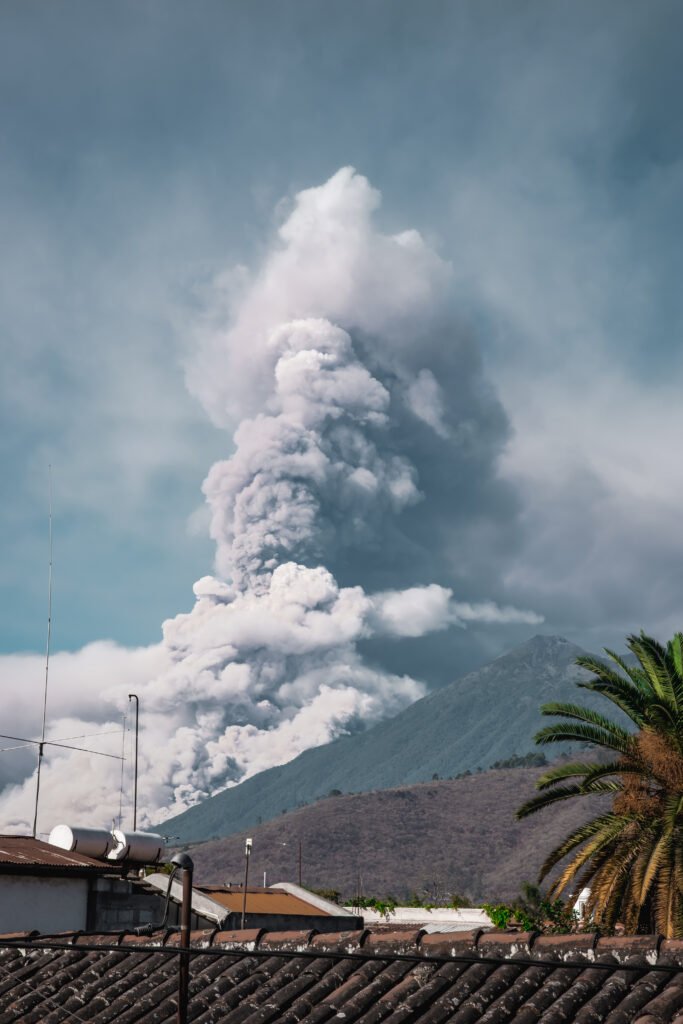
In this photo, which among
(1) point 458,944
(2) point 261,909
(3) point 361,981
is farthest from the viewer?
(2) point 261,909

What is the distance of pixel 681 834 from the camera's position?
23.7 metres

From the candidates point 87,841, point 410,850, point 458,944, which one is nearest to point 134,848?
point 87,841

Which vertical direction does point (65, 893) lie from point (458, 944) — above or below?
above

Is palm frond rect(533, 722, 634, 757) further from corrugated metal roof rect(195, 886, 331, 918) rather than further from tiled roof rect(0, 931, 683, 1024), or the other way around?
tiled roof rect(0, 931, 683, 1024)

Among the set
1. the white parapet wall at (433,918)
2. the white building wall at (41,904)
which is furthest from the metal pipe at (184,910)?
the white parapet wall at (433,918)

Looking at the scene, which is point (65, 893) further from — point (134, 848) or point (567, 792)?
point (567, 792)

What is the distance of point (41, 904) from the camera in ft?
75.2

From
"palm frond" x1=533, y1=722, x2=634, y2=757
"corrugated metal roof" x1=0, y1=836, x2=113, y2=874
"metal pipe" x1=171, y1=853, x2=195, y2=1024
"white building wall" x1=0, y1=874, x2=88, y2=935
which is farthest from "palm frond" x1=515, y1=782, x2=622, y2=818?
"metal pipe" x1=171, y1=853, x2=195, y2=1024

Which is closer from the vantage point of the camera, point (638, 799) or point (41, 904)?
point (41, 904)

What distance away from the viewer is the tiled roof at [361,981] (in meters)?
10.2

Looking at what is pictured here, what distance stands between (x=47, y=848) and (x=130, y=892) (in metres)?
2.44

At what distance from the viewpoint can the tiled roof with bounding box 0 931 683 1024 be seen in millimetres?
10234

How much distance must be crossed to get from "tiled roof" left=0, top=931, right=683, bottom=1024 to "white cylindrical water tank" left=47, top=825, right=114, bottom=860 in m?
12.2

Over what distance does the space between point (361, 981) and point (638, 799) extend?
575 inches
